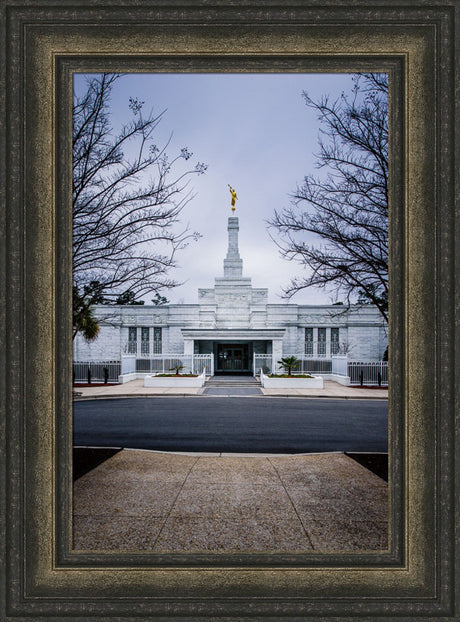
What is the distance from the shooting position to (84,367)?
924 inches

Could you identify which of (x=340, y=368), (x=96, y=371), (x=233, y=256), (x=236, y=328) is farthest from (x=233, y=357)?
(x=96, y=371)

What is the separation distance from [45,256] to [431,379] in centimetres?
324

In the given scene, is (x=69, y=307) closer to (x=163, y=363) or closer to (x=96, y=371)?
(x=96, y=371)

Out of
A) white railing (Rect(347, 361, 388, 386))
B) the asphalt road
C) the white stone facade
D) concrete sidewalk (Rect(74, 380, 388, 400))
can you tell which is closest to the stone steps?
concrete sidewalk (Rect(74, 380, 388, 400))

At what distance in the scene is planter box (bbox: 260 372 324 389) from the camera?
786 inches

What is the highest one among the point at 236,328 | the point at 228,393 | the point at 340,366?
the point at 236,328

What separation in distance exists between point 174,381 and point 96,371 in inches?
264

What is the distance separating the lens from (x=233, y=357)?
99.1ft

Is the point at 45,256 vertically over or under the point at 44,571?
over

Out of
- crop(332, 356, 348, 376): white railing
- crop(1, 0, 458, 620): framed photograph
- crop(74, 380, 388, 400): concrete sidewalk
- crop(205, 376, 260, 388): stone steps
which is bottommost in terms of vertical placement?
crop(205, 376, 260, 388): stone steps

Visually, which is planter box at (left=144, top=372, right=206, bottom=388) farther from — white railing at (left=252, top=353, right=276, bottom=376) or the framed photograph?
the framed photograph

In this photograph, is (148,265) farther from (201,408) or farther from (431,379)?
(201,408)

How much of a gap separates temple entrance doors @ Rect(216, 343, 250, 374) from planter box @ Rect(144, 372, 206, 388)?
937 cm

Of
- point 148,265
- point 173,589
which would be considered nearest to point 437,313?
point 173,589
